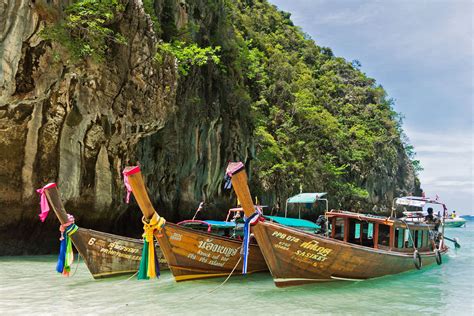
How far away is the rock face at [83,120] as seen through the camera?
12008 mm

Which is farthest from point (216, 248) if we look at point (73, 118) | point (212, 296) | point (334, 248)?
point (73, 118)

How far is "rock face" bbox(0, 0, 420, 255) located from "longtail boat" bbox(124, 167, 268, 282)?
6079 mm

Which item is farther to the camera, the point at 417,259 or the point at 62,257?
the point at 417,259

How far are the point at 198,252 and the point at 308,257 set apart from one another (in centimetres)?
240

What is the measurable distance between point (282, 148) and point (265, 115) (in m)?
3.30

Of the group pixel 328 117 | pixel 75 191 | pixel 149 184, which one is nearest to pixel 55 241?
pixel 75 191

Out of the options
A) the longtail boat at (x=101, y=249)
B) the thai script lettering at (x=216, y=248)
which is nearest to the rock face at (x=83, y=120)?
the longtail boat at (x=101, y=249)

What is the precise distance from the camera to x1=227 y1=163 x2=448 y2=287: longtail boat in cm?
832

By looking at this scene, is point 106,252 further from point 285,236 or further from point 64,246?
point 285,236

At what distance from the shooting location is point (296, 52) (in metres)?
45.2

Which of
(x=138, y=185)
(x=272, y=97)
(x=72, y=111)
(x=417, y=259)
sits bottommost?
(x=417, y=259)

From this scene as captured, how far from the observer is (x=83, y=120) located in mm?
13719

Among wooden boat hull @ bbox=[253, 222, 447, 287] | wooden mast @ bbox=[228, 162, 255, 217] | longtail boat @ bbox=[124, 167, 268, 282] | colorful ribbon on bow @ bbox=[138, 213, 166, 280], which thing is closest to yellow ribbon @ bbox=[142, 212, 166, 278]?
colorful ribbon on bow @ bbox=[138, 213, 166, 280]

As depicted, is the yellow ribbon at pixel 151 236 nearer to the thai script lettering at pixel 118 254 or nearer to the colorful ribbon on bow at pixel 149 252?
the colorful ribbon on bow at pixel 149 252
